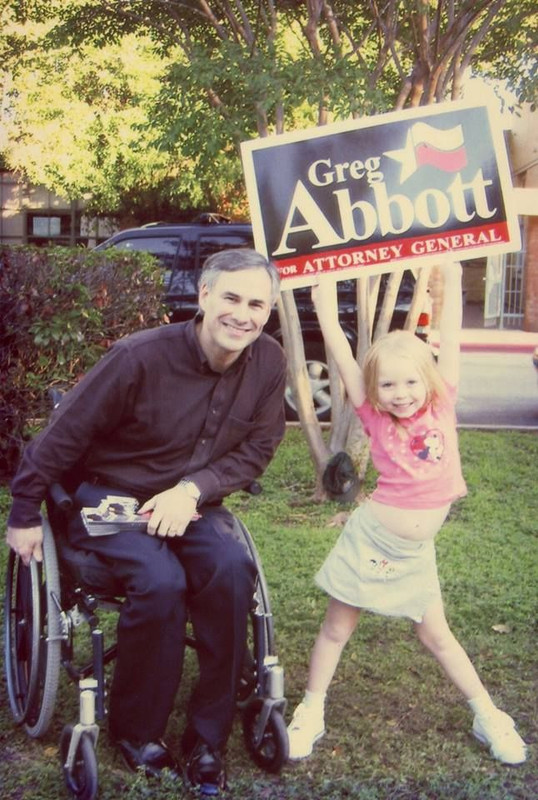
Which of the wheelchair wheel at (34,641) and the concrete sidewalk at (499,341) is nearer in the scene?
the wheelchair wheel at (34,641)

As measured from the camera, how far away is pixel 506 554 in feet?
17.7

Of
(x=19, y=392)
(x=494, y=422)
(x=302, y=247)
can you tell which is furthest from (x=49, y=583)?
(x=494, y=422)

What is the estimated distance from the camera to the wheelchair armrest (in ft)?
9.91

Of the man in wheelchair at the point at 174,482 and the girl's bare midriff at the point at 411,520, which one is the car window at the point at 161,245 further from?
the girl's bare midriff at the point at 411,520

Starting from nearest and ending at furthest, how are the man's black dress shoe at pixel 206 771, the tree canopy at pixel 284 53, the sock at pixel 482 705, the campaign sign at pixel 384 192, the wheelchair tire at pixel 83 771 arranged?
the wheelchair tire at pixel 83 771
the man's black dress shoe at pixel 206 771
the sock at pixel 482 705
the campaign sign at pixel 384 192
the tree canopy at pixel 284 53

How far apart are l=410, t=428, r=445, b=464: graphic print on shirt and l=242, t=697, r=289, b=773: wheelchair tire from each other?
0.90 metres

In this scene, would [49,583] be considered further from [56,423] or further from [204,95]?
[204,95]

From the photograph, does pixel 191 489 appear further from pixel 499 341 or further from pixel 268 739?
pixel 499 341

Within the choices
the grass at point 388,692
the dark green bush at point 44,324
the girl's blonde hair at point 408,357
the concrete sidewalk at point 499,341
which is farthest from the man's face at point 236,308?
the concrete sidewalk at point 499,341

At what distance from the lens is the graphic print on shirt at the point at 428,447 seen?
3.18m

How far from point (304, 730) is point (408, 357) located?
1.25 metres

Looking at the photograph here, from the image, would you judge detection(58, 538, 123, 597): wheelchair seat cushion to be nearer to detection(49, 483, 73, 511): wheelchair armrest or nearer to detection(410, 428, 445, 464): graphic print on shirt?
detection(49, 483, 73, 511): wheelchair armrest

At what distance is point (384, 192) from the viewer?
4.19 meters

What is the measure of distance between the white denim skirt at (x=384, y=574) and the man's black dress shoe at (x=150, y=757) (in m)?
0.72
